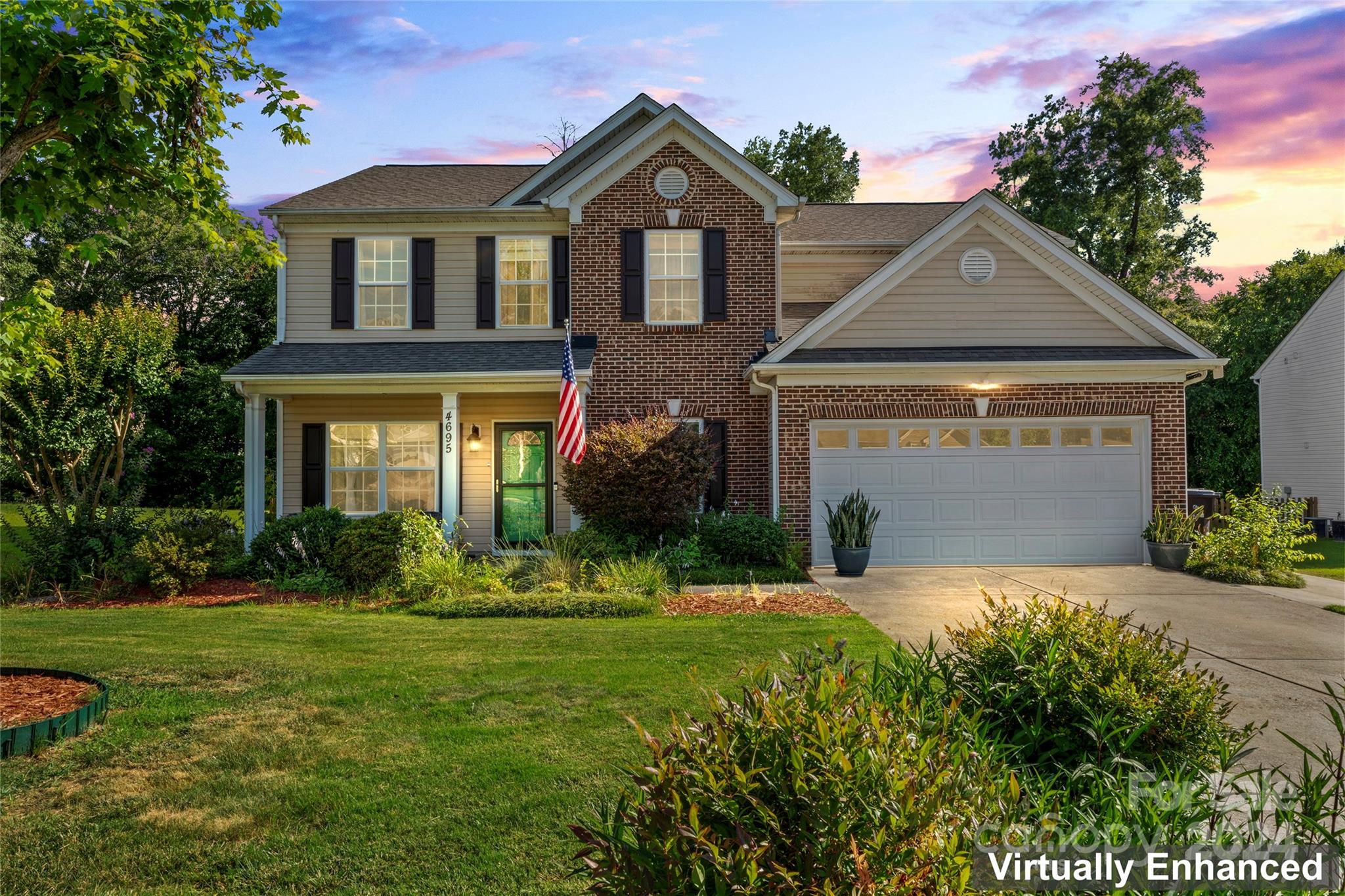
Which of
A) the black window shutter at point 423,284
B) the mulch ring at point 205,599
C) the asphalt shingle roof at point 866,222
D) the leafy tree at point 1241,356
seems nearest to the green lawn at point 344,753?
the mulch ring at point 205,599

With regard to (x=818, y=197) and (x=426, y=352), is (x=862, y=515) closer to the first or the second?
(x=426, y=352)

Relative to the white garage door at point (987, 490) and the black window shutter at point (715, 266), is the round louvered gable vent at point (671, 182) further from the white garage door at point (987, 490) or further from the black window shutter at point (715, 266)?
the white garage door at point (987, 490)

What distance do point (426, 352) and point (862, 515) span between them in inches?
312

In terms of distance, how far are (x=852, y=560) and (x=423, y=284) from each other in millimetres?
9074

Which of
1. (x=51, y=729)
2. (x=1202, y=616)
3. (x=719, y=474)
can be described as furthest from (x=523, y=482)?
(x=1202, y=616)

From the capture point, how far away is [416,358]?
1376cm

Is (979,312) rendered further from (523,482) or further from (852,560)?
(523,482)

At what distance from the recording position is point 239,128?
6.88m

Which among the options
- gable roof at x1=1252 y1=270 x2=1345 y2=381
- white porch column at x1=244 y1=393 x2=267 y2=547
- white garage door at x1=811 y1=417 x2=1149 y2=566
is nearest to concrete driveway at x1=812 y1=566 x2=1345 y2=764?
white garage door at x1=811 y1=417 x2=1149 y2=566

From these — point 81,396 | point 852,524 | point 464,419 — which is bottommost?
point 852,524

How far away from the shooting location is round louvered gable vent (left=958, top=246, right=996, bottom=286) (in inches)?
517

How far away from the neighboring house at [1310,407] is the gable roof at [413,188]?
70.4ft
